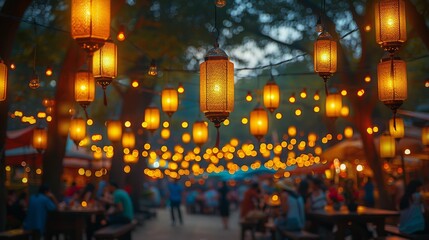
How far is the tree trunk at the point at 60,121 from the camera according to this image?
1623cm

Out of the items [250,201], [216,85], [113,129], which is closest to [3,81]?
[216,85]

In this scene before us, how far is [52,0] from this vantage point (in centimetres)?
1647

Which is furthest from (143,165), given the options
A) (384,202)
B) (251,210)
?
(384,202)

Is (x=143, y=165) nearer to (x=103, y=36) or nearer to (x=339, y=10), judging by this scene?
(x=339, y=10)

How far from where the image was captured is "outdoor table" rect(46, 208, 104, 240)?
1655cm

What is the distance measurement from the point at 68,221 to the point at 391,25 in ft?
36.0

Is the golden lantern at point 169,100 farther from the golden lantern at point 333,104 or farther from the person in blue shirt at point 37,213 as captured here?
the golden lantern at point 333,104

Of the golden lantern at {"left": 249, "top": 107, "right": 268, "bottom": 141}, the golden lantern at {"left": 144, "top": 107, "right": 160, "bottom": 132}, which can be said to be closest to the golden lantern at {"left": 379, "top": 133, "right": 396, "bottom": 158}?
the golden lantern at {"left": 249, "top": 107, "right": 268, "bottom": 141}

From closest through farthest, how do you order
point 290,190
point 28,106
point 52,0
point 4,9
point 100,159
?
point 4,9, point 290,190, point 52,0, point 100,159, point 28,106

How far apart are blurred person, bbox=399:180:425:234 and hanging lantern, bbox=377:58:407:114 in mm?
3858

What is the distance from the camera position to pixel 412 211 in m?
13.0

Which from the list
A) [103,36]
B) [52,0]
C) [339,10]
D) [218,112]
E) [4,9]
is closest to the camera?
[103,36]

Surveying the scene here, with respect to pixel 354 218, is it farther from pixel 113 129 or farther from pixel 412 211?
pixel 113 129

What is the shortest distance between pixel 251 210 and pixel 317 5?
21.1 ft
